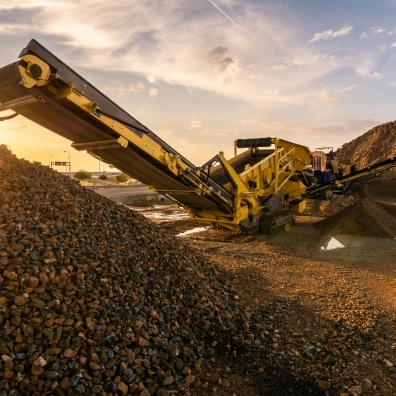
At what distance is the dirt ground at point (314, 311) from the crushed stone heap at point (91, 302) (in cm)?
50

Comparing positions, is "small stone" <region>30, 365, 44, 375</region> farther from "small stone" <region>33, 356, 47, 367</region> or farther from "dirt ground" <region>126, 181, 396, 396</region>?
"dirt ground" <region>126, 181, 396, 396</region>

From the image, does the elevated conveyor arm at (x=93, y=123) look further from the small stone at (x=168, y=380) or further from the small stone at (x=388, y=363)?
the small stone at (x=388, y=363)

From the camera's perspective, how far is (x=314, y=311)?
205 inches

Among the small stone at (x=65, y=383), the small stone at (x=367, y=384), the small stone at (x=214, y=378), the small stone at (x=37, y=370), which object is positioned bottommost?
the small stone at (x=367, y=384)

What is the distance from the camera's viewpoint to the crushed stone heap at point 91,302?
3.09 m

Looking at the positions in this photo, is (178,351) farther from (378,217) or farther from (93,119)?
(378,217)

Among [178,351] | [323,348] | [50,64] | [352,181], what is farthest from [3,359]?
[352,181]

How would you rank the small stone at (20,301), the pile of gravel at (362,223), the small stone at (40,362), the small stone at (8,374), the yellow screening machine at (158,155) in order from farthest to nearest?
1. the pile of gravel at (362,223)
2. the yellow screening machine at (158,155)
3. the small stone at (20,301)
4. the small stone at (40,362)
5. the small stone at (8,374)

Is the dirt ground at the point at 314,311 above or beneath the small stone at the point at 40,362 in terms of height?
beneath

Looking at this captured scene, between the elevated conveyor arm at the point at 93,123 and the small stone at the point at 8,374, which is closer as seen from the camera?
the small stone at the point at 8,374

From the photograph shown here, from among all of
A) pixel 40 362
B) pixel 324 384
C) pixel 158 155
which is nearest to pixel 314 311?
pixel 324 384

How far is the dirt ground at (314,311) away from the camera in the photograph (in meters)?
3.61

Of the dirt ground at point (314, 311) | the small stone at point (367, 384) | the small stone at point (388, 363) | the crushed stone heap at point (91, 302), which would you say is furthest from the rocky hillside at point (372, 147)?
the small stone at point (367, 384)

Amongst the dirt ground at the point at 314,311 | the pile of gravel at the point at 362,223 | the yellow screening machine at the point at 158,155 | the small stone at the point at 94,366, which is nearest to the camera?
the small stone at the point at 94,366
